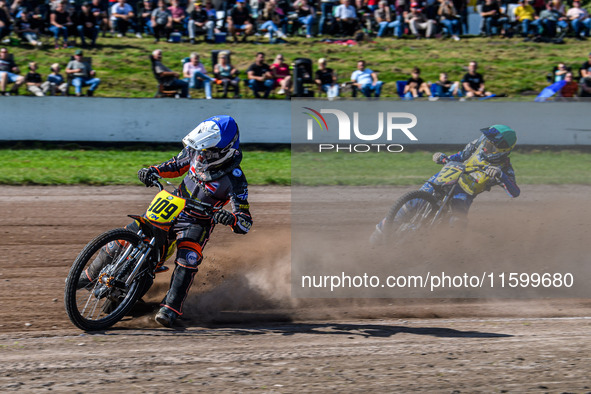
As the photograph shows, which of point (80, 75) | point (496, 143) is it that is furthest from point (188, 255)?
point (80, 75)

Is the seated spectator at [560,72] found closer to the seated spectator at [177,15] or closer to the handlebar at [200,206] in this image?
the seated spectator at [177,15]

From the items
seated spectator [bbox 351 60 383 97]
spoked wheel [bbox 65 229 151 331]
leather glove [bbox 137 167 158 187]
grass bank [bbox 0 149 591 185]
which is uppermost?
seated spectator [bbox 351 60 383 97]

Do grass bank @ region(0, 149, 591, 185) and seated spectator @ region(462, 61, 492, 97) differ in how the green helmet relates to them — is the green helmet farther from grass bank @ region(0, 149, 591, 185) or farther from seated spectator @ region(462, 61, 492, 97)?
seated spectator @ region(462, 61, 492, 97)

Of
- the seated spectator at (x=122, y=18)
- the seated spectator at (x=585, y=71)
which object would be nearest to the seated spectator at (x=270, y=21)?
the seated spectator at (x=122, y=18)

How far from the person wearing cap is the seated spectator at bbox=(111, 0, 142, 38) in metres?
13.9

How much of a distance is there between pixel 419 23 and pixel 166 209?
58.9ft

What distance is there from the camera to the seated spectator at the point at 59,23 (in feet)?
63.6

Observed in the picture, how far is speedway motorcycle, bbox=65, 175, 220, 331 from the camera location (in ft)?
19.5

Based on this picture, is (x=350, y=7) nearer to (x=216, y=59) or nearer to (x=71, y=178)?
(x=216, y=59)

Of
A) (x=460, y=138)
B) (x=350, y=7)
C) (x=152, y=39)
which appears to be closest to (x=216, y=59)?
(x=152, y=39)

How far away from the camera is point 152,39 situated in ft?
69.7

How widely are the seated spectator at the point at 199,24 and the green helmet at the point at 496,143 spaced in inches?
563

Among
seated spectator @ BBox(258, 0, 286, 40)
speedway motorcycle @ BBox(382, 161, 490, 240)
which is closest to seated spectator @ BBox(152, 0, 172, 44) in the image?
seated spectator @ BBox(258, 0, 286, 40)

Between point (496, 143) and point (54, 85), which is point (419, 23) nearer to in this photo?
point (54, 85)
